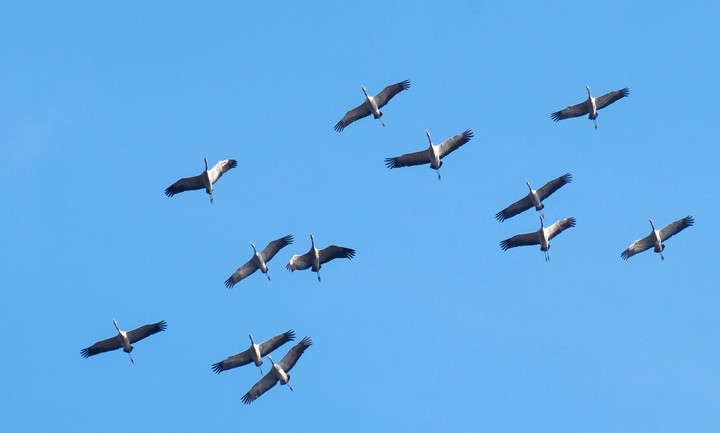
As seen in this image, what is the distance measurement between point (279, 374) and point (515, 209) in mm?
11193

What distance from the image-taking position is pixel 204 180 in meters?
47.8

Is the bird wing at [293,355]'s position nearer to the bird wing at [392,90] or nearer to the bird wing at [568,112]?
the bird wing at [392,90]

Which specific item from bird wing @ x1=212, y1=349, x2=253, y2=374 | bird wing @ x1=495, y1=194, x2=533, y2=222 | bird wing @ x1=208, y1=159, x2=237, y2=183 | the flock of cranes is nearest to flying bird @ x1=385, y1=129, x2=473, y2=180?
the flock of cranes

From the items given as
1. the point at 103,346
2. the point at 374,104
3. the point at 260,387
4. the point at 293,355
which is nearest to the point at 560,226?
the point at 374,104

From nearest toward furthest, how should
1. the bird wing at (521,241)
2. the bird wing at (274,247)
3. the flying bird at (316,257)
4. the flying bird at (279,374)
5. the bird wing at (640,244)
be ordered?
the flying bird at (279,374)
the flying bird at (316,257)
the bird wing at (274,247)
the bird wing at (521,241)
the bird wing at (640,244)

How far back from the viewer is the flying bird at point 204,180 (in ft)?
156

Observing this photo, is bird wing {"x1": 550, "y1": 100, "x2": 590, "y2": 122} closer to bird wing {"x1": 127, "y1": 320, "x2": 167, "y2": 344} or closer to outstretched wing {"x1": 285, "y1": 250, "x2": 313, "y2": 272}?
outstretched wing {"x1": 285, "y1": 250, "x2": 313, "y2": 272}

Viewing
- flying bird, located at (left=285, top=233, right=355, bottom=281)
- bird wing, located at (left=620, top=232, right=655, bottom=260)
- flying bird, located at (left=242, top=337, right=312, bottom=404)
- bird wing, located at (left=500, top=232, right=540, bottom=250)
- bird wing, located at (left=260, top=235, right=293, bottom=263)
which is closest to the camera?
flying bird, located at (left=242, top=337, right=312, bottom=404)

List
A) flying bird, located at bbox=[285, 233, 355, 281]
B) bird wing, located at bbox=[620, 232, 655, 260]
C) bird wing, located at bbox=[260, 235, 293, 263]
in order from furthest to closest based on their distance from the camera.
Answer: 1. bird wing, located at bbox=[620, 232, 655, 260]
2. bird wing, located at bbox=[260, 235, 293, 263]
3. flying bird, located at bbox=[285, 233, 355, 281]

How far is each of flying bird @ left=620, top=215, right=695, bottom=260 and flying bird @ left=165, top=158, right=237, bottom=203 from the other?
1574 centimetres

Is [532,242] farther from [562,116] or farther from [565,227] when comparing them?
[562,116]

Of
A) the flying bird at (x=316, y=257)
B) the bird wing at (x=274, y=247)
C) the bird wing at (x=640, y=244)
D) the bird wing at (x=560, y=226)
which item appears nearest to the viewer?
the flying bird at (x=316, y=257)

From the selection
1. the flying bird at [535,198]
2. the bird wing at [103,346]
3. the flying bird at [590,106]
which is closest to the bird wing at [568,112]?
the flying bird at [590,106]

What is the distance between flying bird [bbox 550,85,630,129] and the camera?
49750mm
